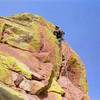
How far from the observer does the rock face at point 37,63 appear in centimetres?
5497

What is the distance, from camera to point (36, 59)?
217 feet

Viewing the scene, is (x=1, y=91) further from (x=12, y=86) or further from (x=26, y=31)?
(x=26, y=31)

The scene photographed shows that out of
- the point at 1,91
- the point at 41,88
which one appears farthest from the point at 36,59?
the point at 1,91

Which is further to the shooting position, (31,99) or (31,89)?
(31,89)

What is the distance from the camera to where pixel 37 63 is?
212 feet

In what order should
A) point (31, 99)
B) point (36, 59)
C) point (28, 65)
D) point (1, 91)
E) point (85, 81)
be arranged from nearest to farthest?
point (1, 91)
point (31, 99)
point (28, 65)
point (36, 59)
point (85, 81)

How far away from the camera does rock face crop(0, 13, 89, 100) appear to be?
2164 inches

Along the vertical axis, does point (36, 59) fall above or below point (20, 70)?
above

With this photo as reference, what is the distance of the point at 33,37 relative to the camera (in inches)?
2714

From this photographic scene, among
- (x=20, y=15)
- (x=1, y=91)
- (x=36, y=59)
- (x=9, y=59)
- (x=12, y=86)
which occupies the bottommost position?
(x=1, y=91)

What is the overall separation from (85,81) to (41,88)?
72.2ft

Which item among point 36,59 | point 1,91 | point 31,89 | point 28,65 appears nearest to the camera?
point 1,91

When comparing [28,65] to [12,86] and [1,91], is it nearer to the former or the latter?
[12,86]

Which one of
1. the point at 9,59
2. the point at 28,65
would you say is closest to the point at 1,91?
the point at 9,59
